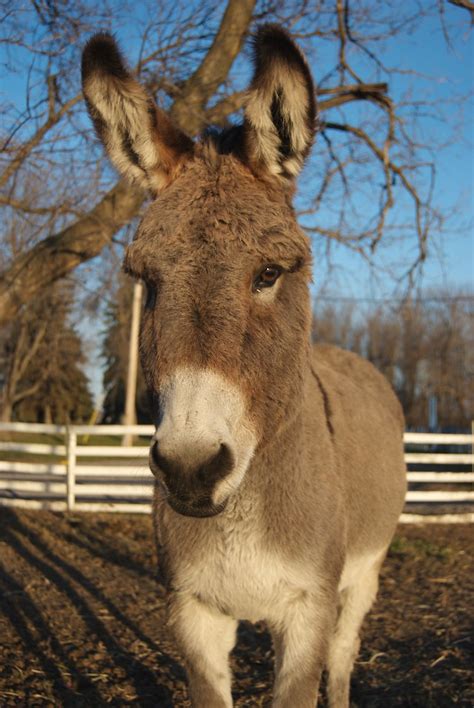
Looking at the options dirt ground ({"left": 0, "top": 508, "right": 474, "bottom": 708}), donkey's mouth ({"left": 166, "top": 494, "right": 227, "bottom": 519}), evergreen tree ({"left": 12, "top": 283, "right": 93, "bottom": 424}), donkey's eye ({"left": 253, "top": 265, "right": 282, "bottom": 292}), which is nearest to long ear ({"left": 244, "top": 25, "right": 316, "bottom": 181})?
donkey's eye ({"left": 253, "top": 265, "right": 282, "bottom": 292})

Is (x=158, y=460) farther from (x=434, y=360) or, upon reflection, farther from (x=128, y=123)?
(x=434, y=360)

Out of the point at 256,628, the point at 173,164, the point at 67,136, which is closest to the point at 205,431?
the point at 173,164

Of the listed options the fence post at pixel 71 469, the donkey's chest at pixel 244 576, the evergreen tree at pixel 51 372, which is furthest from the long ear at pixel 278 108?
the evergreen tree at pixel 51 372

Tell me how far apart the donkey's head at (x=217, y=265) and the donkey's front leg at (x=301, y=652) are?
913 mm

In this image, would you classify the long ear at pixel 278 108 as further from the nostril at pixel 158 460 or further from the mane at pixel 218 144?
the nostril at pixel 158 460

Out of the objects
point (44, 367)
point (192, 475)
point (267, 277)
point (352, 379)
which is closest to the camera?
point (192, 475)

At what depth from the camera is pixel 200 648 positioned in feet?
9.93

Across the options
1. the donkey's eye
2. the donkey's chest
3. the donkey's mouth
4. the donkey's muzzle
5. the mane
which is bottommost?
the donkey's chest

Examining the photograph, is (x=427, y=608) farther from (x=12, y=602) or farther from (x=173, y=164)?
(x=173, y=164)

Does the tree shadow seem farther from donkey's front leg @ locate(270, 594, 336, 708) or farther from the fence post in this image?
donkey's front leg @ locate(270, 594, 336, 708)

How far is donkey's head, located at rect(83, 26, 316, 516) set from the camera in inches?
86.9

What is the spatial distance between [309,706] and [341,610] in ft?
6.65

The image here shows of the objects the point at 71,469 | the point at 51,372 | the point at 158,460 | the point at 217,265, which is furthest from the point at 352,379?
the point at 51,372

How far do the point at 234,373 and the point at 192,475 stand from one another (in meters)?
0.42
